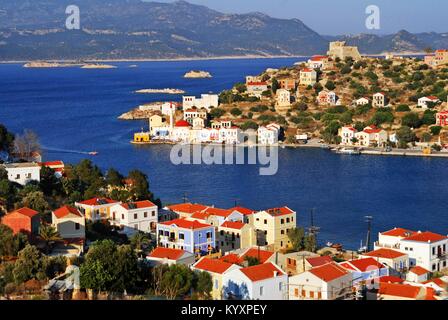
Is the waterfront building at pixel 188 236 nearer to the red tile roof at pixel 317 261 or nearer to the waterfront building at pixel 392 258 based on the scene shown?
the red tile roof at pixel 317 261

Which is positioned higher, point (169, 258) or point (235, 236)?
point (169, 258)

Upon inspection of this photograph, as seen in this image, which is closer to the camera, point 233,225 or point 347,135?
point 233,225

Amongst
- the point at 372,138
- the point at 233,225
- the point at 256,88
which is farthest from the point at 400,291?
the point at 256,88

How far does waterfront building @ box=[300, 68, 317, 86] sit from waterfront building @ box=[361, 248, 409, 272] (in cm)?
1700

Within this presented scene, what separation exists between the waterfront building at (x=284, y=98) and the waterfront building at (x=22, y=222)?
16288mm

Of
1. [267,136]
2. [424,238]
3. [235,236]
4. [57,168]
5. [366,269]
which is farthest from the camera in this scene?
[267,136]

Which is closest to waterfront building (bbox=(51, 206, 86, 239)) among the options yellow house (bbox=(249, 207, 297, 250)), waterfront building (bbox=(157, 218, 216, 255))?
waterfront building (bbox=(157, 218, 216, 255))

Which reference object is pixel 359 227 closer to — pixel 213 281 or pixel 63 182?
pixel 63 182

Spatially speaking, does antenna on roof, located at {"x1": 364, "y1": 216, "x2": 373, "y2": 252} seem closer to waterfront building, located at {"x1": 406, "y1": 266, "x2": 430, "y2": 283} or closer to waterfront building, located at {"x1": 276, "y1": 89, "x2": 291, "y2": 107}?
waterfront building, located at {"x1": 406, "y1": 266, "x2": 430, "y2": 283}

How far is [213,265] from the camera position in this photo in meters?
5.55

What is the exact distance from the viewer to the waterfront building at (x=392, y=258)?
22.0 ft

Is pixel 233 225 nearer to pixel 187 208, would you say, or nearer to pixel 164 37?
pixel 187 208

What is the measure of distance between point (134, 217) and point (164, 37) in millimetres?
88919

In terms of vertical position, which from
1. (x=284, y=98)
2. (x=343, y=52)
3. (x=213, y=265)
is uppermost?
(x=343, y=52)
